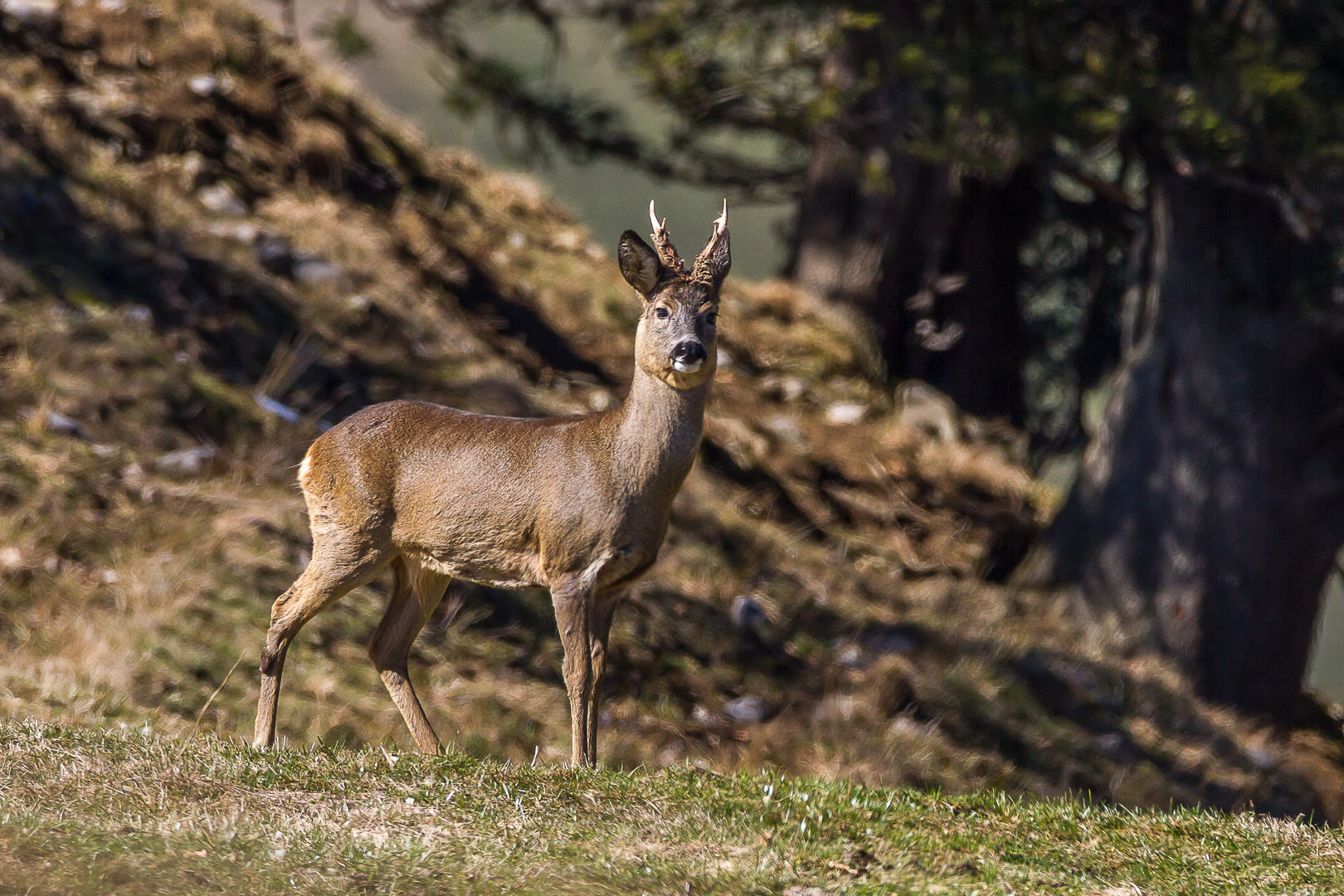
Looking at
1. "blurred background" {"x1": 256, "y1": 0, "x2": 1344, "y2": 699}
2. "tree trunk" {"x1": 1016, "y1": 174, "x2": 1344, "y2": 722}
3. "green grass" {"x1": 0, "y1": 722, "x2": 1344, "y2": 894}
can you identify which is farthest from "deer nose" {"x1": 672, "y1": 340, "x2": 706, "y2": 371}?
"tree trunk" {"x1": 1016, "y1": 174, "x2": 1344, "y2": 722}

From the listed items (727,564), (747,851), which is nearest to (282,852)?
(747,851)

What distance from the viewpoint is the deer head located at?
578cm

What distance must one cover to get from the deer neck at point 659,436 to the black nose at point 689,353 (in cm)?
25

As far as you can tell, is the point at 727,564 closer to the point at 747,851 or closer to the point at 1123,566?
the point at 1123,566

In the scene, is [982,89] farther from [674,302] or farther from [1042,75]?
[674,302]

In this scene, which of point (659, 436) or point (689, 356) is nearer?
point (689, 356)

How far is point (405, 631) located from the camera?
6.37m

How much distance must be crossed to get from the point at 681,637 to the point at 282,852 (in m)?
6.53

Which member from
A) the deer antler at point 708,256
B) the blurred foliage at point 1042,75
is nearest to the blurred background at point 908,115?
the blurred foliage at point 1042,75

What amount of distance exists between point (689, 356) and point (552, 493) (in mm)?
822

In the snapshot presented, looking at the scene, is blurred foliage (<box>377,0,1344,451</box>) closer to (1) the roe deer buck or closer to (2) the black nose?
(1) the roe deer buck

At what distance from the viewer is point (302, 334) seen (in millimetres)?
12281

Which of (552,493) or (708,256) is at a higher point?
(708,256)

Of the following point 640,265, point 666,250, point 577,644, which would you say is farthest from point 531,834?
point 666,250
